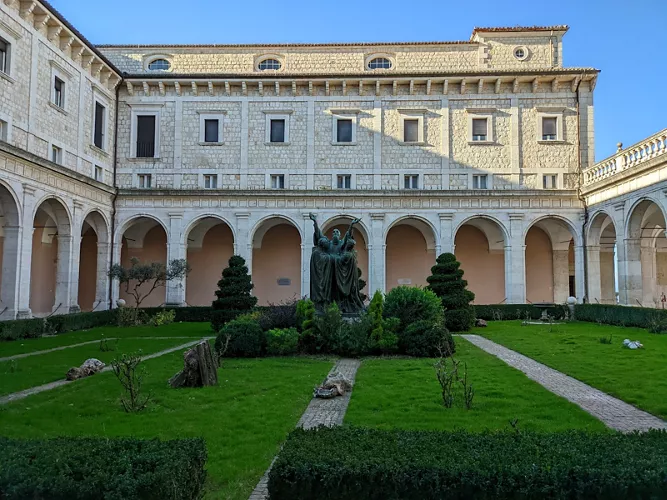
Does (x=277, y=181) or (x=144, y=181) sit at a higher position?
(x=277, y=181)

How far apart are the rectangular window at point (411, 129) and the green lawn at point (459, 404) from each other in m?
19.9

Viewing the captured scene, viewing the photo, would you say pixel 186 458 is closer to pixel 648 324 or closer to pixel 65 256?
pixel 648 324

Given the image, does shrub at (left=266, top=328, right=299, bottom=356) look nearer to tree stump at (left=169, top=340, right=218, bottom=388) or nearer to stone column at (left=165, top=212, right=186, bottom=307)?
tree stump at (left=169, top=340, right=218, bottom=388)

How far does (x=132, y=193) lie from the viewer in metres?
28.0

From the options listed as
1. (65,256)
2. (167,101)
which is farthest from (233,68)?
(65,256)

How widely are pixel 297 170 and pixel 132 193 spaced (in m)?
9.01

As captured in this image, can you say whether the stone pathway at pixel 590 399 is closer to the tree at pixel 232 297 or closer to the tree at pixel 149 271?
the tree at pixel 232 297

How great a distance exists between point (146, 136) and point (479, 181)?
18.7 m

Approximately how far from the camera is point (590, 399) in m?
8.43

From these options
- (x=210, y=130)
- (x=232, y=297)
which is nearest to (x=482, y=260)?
(x=232, y=297)

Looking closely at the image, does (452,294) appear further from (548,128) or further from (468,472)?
(468,472)

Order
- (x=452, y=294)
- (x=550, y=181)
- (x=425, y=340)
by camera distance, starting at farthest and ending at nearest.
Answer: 1. (x=550, y=181)
2. (x=452, y=294)
3. (x=425, y=340)

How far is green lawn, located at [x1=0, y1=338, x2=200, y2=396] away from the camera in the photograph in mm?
10203

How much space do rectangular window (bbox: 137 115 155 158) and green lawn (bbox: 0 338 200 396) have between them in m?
14.5
